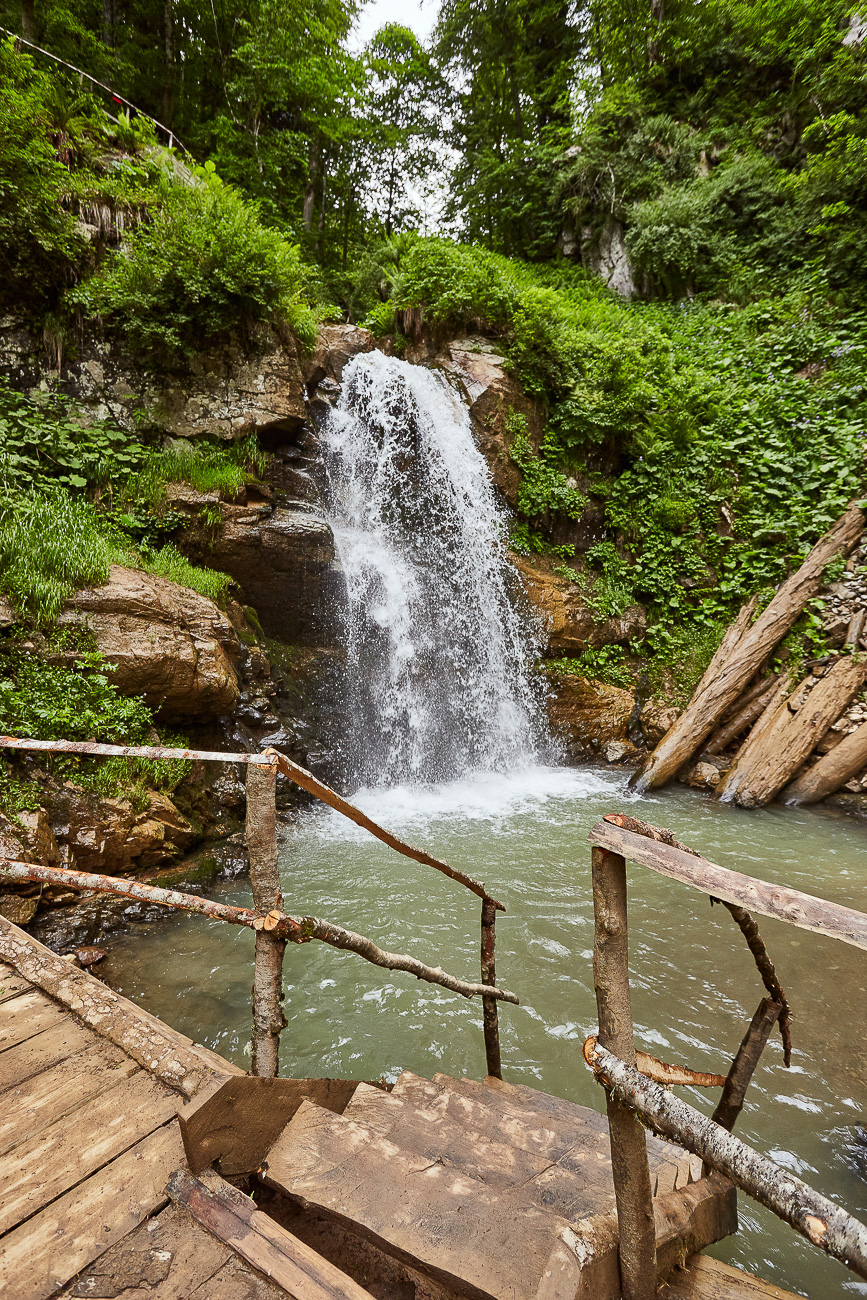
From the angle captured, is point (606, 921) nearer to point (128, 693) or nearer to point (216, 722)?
point (128, 693)

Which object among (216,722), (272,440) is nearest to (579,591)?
(272,440)

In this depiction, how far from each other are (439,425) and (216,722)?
23.3 ft

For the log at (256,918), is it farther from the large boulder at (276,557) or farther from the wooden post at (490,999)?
the large boulder at (276,557)

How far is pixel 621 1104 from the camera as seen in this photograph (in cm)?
128

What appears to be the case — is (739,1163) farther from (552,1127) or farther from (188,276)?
(188,276)

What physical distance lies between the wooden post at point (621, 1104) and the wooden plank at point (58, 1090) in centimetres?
162

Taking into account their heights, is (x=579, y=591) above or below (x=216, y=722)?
above

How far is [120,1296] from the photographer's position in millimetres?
1253

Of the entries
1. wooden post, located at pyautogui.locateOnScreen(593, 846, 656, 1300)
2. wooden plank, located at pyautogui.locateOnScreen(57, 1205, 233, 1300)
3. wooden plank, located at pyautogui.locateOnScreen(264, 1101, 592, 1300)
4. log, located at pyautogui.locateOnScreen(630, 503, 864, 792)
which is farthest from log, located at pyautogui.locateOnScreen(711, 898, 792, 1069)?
log, located at pyautogui.locateOnScreen(630, 503, 864, 792)

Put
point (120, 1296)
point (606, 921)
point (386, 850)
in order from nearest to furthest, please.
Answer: point (120, 1296) < point (606, 921) < point (386, 850)

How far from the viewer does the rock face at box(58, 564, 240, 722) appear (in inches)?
213

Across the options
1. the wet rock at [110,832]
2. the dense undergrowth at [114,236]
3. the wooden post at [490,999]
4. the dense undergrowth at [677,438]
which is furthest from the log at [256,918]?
the dense undergrowth at [114,236]

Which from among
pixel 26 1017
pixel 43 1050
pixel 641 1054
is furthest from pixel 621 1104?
pixel 26 1017

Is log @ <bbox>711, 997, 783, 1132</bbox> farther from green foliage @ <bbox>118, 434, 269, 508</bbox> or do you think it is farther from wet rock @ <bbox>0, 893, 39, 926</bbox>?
green foliage @ <bbox>118, 434, 269, 508</bbox>
